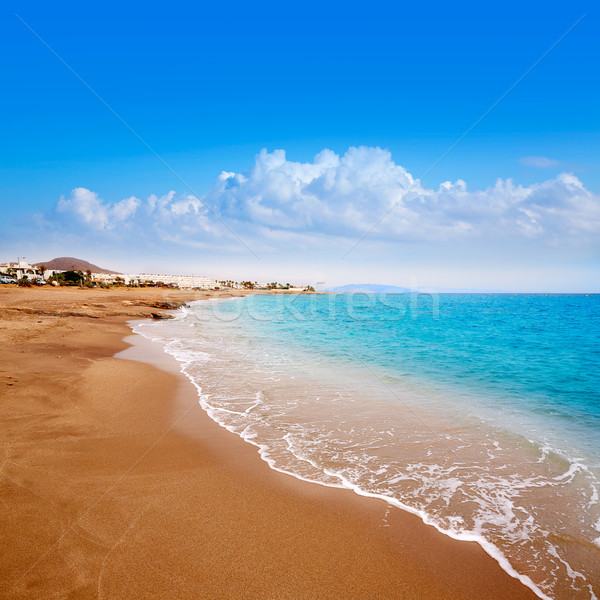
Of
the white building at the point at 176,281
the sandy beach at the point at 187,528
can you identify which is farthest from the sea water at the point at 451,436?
the white building at the point at 176,281

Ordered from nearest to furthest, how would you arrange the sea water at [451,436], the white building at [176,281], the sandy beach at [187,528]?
the sandy beach at [187,528] → the sea water at [451,436] → the white building at [176,281]

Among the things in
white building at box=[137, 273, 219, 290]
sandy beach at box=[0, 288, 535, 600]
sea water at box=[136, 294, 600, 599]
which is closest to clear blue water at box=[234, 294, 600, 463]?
sea water at box=[136, 294, 600, 599]

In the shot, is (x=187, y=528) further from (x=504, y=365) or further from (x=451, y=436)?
(x=504, y=365)

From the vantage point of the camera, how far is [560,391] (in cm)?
1111

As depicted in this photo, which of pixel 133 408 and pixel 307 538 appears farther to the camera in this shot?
pixel 133 408

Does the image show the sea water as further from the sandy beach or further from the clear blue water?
the sandy beach

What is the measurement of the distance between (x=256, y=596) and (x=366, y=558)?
46.0 inches

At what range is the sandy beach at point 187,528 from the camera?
10.1 feet

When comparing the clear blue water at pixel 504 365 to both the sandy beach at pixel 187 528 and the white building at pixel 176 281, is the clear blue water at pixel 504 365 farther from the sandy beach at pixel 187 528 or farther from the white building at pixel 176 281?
the white building at pixel 176 281

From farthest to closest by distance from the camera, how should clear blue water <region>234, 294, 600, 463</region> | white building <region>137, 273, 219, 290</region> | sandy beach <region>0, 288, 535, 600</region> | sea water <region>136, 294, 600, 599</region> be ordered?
1. white building <region>137, 273, 219, 290</region>
2. clear blue water <region>234, 294, 600, 463</region>
3. sea water <region>136, 294, 600, 599</region>
4. sandy beach <region>0, 288, 535, 600</region>

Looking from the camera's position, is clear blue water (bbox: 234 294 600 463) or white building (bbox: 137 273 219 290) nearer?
clear blue water (bbox: 234 294 600 463)

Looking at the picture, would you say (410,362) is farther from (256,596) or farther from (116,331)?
(116,331)

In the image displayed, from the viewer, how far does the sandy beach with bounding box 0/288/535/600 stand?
3086 millimetres

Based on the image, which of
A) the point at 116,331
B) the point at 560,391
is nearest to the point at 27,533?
the point at 560,391
